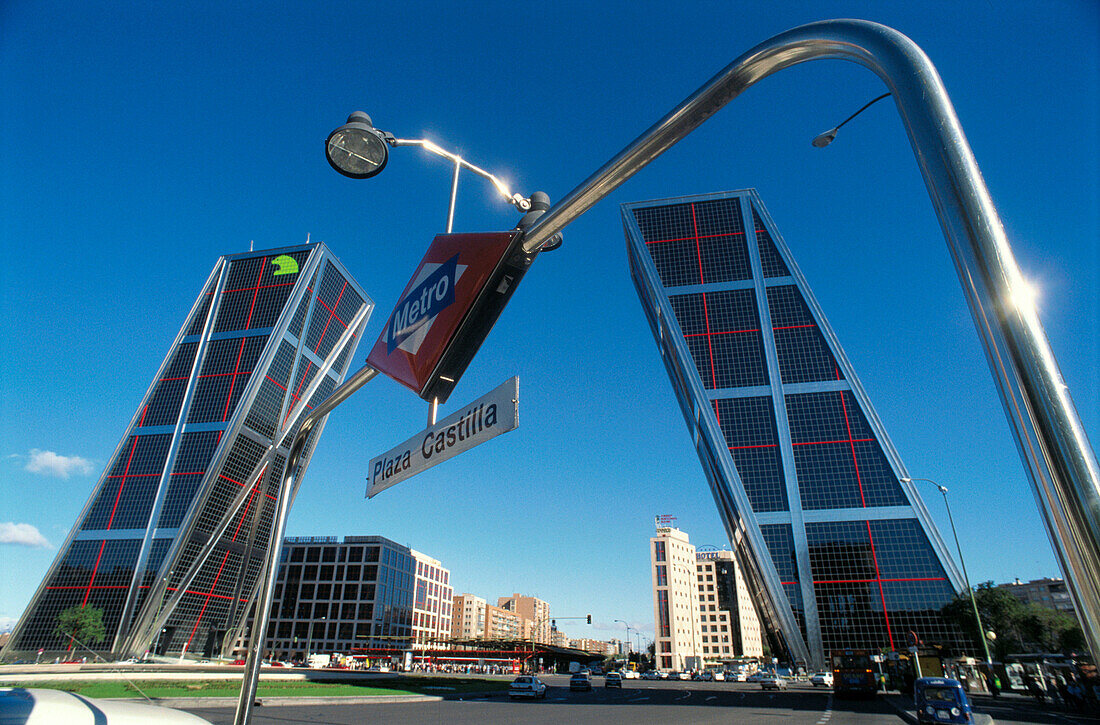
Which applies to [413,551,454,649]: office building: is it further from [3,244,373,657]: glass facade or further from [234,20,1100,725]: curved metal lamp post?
[234,20,1100,725]: curved metal lamp post

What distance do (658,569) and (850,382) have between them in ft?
236

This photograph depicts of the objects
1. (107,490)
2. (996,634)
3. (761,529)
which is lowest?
(996,634)

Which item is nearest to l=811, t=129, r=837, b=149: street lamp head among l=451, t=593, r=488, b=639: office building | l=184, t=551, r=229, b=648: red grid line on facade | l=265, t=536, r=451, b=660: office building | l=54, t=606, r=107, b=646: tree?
l=184, t=551, r=229, b=648: red grid line on facade

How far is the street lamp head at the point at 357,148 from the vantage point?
12.8 feet

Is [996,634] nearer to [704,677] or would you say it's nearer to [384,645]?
[704,677]

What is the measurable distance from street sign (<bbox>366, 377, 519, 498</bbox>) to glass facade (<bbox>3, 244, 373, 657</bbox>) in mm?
56594

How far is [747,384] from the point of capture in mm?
59406

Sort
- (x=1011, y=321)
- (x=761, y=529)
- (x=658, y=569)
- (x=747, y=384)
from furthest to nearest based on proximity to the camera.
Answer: (x=658, y=569)
(x=747, y=384)
(x=761, y=529)
(x=1011, y=321)

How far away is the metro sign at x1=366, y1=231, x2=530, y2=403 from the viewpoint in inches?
135

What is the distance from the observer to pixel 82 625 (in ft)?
192

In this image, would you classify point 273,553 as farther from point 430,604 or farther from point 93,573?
point 430,604

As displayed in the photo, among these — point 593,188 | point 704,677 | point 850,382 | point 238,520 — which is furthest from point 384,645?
point 593,188

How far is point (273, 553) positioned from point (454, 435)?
3396 millimetres

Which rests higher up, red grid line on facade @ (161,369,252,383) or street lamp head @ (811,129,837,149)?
red grid line on facade @ (161,369,252,383)
